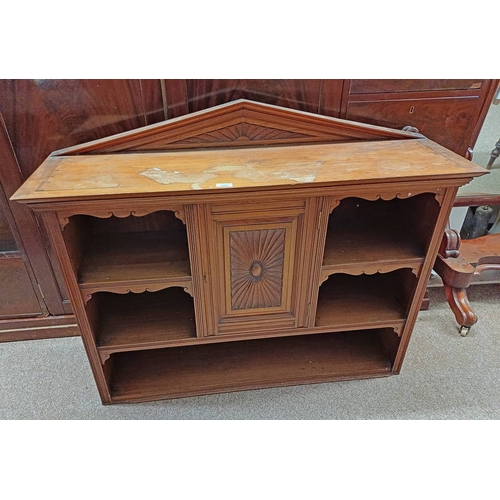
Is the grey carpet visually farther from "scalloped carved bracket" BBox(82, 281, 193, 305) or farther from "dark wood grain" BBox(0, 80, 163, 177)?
"dark wood grain" BBox(0, 80, 163, 177)

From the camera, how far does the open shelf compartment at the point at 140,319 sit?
3.84 ft

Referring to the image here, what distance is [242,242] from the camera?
1.03m

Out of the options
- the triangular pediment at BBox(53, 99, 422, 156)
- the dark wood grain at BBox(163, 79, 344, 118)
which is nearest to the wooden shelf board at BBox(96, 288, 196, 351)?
the triangular pediment at BBox(53, 99, 422, 156)

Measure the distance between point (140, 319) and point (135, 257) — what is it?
230 mm

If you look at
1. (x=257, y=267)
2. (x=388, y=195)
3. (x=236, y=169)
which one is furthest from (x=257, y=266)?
(x=388, y=195)

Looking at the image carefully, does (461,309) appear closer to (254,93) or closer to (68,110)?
(254,93)

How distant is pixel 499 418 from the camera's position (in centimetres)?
121

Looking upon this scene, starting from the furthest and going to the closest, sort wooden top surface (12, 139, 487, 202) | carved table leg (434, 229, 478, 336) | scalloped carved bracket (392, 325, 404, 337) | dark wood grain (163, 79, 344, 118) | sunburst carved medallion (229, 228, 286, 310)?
carved table leg (434, 229, 478, 336) < scalloped carved bracket (392, 325, 404, 337) < dark wood grain (163, 79, 344, 118) < sunburst carved medallion (229, 228, 286, 310) < wooden top surface (12, 139, 487, 202)

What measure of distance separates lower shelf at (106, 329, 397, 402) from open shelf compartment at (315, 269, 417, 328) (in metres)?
0.14

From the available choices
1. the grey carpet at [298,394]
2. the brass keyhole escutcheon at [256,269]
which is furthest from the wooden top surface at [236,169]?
the grey carpet at [298,394]

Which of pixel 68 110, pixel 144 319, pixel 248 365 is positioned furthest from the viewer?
pixel 248 365

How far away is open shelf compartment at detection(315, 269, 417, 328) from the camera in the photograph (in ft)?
4.06

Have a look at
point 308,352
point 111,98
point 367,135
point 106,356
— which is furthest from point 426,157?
point 106,356

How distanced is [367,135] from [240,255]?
22.7 inches
